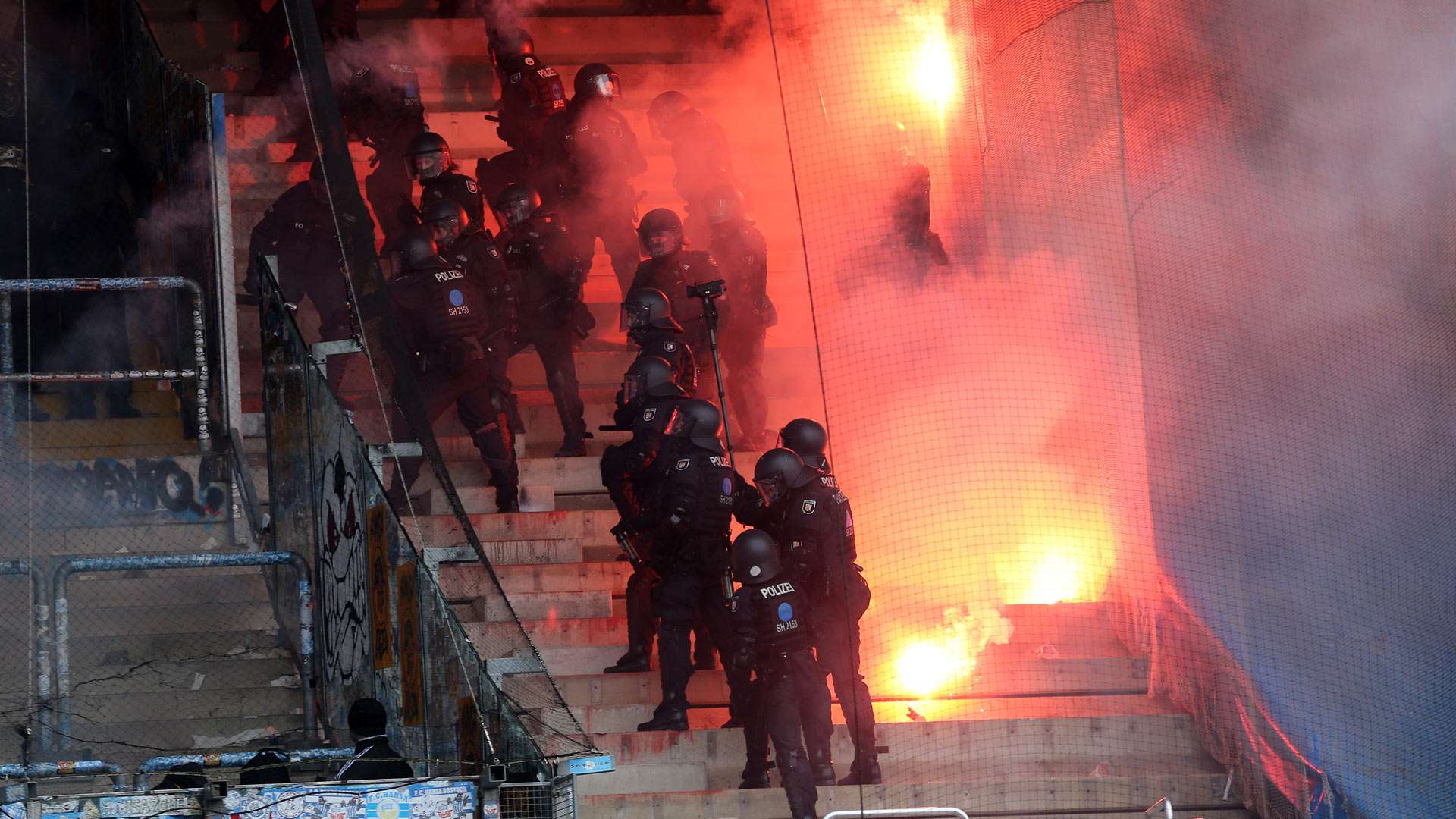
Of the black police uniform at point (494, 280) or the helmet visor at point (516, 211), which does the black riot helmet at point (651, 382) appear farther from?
the helmet visor at point (516, 211)

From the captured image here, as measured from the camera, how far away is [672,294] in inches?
433

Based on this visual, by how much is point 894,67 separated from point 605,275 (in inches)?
118

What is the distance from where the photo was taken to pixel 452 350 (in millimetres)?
10180

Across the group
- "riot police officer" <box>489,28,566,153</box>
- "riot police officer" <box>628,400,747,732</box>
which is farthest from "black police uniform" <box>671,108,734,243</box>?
"riot police officer" <box>628,400,747,732</box>

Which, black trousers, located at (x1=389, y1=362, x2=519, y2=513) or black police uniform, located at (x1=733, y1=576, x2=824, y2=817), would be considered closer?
black police uniform, located at (x1=733, y1=576, x2=824, y2=817)

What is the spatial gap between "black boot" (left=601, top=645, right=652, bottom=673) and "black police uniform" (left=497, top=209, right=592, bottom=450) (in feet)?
5.84

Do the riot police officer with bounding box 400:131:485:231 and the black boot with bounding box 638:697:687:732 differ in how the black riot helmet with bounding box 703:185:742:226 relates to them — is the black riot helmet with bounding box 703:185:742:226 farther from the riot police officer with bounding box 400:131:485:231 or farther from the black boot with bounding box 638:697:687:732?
the black boot with bounding box 638:697:687:732

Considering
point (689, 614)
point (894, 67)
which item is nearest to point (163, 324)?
point (689, 614)

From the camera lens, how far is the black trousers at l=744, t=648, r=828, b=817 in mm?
8648

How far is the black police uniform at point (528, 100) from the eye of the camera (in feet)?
41.9

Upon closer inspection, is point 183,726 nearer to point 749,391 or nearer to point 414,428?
point 414,428

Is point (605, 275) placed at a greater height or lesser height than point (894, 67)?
lesser

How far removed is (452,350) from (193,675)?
8.30 feet

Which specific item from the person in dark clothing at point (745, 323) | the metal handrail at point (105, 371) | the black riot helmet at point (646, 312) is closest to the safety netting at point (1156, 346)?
the person in dark clothing at point (745, 323)
